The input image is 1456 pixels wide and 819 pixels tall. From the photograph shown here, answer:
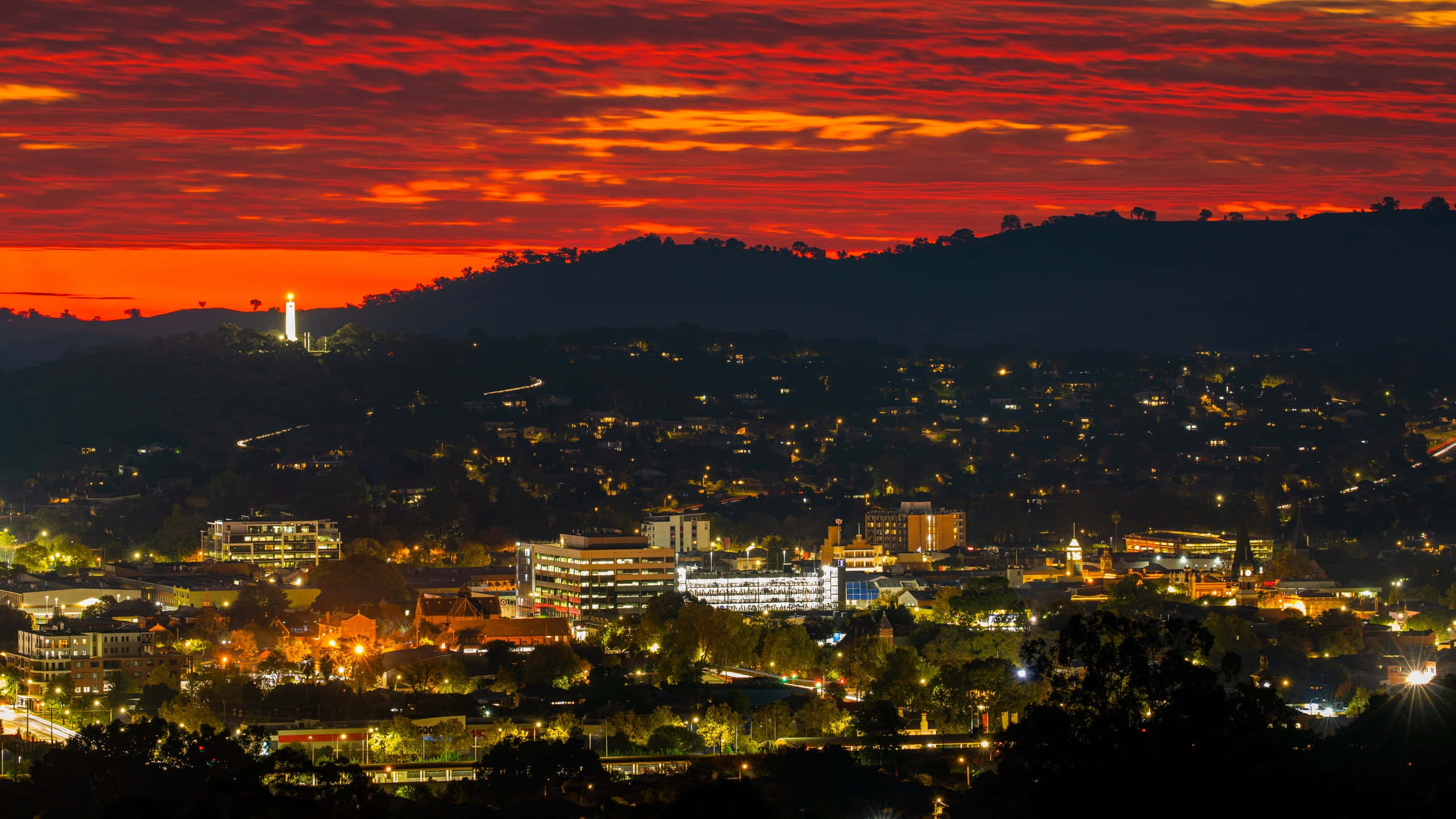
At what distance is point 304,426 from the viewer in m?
146

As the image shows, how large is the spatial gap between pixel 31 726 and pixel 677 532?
54.7 metres

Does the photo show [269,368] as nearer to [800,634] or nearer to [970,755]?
[800,634]

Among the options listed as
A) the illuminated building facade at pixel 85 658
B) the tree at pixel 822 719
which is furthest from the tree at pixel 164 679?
the tree at pixel 822 719

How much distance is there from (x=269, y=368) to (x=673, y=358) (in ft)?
115

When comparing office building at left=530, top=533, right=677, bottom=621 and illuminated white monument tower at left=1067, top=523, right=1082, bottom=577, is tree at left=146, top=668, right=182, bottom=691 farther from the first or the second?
illuminated white monument tower at left=1067, top=523, right=1082, bottom=577

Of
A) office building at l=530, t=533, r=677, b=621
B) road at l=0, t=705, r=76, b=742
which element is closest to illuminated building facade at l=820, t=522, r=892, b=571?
office building at l=530, t=533, r=677, b=621

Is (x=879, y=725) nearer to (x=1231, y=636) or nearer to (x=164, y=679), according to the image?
(x=164, y=679)

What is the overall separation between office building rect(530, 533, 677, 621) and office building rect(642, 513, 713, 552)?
19.8 meters

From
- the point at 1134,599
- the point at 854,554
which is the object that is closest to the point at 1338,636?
the point at 1134,599

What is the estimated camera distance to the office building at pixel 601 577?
88.8 m

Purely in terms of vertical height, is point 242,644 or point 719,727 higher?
point 242,644

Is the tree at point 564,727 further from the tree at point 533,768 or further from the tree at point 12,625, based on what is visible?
the tree at point 12,625

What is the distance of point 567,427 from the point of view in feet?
488

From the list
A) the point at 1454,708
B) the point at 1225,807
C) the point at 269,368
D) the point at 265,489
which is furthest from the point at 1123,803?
the point at 269,368
